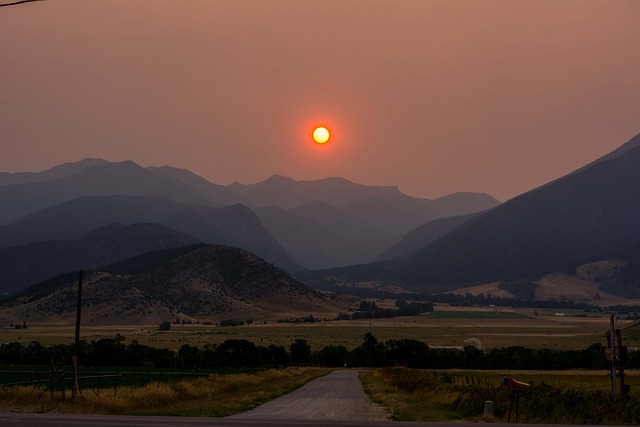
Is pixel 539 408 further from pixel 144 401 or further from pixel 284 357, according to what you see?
pixel 284 357

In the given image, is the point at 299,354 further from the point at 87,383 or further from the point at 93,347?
the point at 87,383

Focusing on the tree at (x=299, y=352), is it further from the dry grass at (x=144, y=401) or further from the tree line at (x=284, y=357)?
the dry grass at (x=144, y=401)

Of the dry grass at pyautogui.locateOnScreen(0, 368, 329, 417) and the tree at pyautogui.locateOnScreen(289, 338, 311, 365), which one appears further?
the tree at pyautogui.locateOnScreen(289, 338, 311, 365)

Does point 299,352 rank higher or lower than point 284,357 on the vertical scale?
higher

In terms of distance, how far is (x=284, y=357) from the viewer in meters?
144

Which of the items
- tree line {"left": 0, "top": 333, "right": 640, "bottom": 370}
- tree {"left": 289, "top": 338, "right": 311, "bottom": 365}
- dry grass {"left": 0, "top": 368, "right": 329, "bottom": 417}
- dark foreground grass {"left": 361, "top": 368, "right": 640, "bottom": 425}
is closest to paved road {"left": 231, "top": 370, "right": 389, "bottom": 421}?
dry grass {"left": 0, "top": 368, "right": 329, "bottom": 417}

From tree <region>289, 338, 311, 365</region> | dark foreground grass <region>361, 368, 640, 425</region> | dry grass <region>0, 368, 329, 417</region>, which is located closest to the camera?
dark foreground grass <region>361, 368, 640, 425</region>

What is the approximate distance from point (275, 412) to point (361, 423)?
1079 centimetres

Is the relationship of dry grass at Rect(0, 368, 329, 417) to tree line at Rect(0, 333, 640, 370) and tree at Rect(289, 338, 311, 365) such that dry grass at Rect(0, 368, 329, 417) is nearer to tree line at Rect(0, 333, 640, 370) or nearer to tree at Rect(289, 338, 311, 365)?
tree line at Rect(0, 333, 640, 370)

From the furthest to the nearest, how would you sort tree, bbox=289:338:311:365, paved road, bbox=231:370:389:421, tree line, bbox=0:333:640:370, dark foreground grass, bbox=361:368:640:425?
tree, bbox=289:338:311:365 → tree line, bbox=0:333:640:370 → paved road, bbox=231:370:389:421 → dark foreground grass, bbox=361:368:640:425

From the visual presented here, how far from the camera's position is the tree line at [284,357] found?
128 metres

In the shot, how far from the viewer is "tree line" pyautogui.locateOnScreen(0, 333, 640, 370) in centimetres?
12788

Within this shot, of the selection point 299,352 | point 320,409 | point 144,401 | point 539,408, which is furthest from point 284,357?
point 539,408

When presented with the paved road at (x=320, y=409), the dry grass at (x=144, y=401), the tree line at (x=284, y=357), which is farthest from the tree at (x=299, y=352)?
the dry grass at (x=144, y=401)
